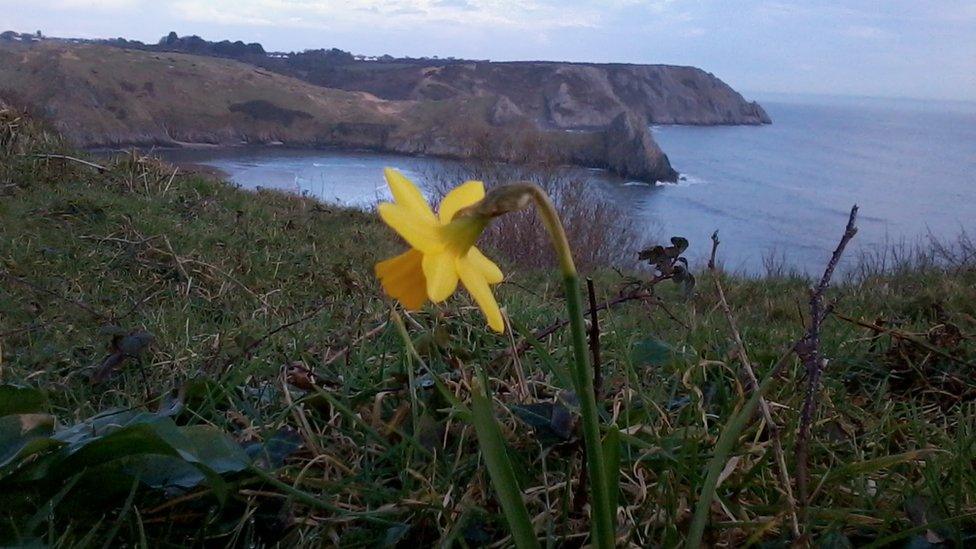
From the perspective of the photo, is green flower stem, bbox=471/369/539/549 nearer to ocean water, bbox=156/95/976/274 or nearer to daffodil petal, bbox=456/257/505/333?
daffodil petal, bbox=456/257/505/333

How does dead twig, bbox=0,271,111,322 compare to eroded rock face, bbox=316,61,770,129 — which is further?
eroded rock face, bbox=316,61,770,129

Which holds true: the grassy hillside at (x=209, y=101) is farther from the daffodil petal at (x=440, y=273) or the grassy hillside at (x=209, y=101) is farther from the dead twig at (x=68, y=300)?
the daffodil petal at (x=440, y=273)

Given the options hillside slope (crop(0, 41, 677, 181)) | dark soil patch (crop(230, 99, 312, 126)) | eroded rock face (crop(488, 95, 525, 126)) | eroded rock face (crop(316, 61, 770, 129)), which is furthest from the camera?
dark soil patch (crop(230, 99, 312, 126))

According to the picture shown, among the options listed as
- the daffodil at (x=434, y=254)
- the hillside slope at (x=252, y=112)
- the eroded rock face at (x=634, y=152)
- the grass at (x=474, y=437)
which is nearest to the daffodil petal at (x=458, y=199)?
the daffodil at (x=434, y=254)

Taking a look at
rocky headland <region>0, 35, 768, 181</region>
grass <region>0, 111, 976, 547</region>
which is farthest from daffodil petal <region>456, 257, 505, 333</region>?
rocky headland <region>0, 35, 768, 181</region>

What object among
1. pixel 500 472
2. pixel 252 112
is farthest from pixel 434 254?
pixel 252 112

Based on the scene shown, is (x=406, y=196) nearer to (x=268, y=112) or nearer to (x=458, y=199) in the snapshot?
(x=458, y=199)

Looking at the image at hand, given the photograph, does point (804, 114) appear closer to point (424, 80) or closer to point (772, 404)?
point (424, 80)
